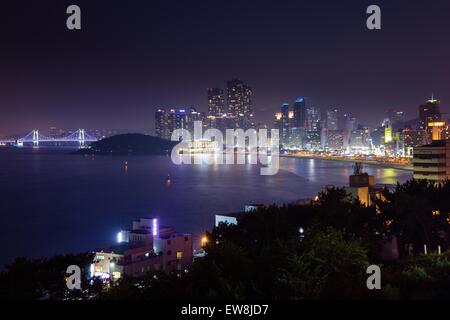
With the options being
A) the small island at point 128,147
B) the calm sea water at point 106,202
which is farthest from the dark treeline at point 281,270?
the small island at point 128,147

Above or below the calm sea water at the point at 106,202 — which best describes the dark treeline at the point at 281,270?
above

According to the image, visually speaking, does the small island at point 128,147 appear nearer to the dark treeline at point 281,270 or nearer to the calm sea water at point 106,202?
the calm sea water at point 106,202

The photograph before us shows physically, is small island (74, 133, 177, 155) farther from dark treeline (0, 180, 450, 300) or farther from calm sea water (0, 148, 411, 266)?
dark treeline (0, 180, 450, 300)

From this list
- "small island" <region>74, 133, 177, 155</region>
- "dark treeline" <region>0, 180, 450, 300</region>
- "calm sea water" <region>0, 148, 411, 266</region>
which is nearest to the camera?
"dark treeline" <region>0, 180, 450, 300</region>

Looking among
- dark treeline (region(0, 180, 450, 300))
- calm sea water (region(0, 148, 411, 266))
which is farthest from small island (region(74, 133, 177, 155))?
dark treeline (region(0, 180, 450, 300))

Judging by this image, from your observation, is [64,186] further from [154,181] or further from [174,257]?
[174,257]

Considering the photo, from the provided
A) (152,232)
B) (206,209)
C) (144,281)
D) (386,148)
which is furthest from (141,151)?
(144,281)

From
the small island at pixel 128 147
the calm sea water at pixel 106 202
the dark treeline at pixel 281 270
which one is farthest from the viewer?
the small island at pixel 128 147
